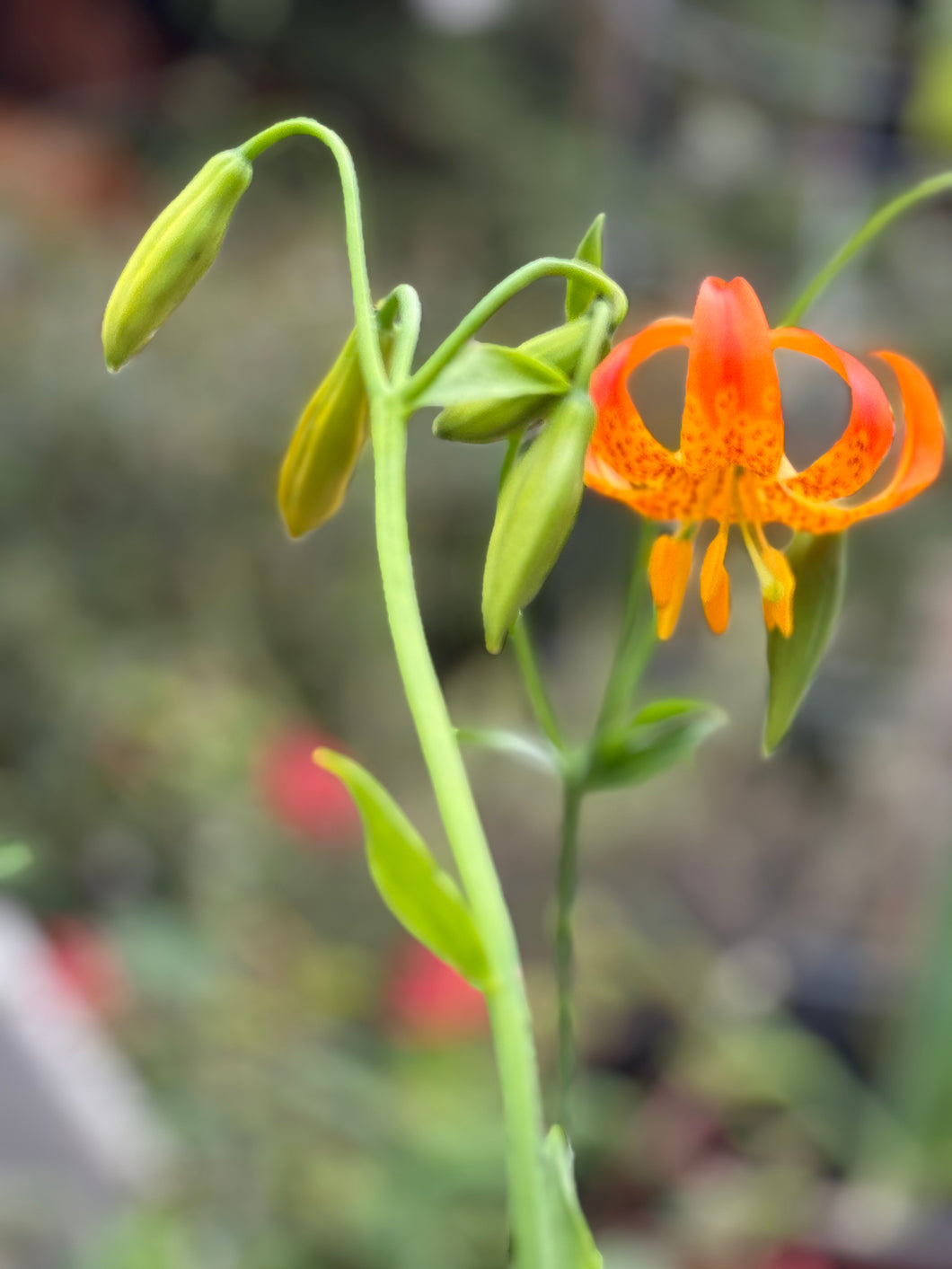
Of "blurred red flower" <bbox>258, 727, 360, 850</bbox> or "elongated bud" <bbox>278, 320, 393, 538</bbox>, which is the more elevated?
"elongated bud" <bbox>278, 320, 393, 538</bbox>

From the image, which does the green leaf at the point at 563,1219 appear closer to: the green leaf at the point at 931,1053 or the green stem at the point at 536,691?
the green stem at the point at 536,691

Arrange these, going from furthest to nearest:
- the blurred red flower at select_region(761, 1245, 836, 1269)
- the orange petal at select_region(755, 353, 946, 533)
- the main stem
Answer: the blurred red flower at select_region(761, 1245, 836, 1269) → the orange petal at select_region(755, 353, 946, 533) → the main stem

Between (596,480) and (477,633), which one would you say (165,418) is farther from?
(596,480)

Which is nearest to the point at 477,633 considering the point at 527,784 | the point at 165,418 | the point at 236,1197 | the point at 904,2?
the point at 527,784

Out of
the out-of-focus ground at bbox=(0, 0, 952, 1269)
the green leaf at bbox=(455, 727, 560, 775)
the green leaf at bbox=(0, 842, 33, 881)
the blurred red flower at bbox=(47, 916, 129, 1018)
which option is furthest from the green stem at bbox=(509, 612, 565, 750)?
the blurred red flower at bbox=(47, 916, 129, 1018)

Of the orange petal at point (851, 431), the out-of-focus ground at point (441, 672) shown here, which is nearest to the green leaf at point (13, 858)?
the orange petal at point (851, 431)

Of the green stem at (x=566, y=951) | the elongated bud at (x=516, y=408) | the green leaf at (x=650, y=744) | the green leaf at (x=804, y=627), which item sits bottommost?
the green stem at (x=566, y=951)

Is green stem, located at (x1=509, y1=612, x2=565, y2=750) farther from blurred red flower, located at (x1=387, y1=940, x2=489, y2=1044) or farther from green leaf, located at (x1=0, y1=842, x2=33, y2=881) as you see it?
blurred red flower, located at (x1=387, y1=940, x2=489, y2=1044)

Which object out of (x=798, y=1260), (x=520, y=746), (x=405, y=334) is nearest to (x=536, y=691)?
(x=520, y=746)
